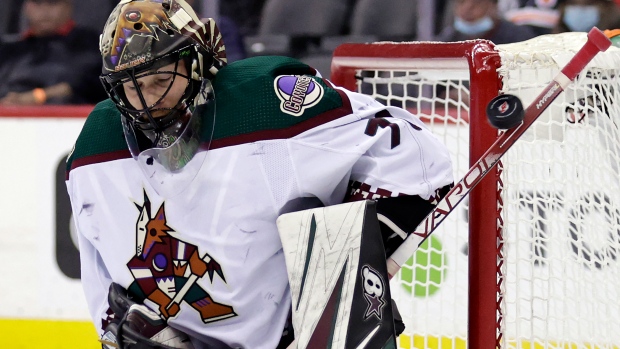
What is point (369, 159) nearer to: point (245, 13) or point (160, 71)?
point (160, 71)

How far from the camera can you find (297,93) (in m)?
1.55

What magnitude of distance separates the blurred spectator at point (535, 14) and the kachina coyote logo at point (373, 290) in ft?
6.56

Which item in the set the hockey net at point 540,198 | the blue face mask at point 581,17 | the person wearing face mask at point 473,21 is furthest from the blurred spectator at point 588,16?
the hockey net at point 540,198

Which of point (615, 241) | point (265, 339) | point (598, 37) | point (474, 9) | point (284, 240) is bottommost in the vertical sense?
point (265, 339)

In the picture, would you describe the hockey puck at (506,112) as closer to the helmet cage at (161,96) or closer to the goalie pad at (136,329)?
the helmet cage at (161,96)

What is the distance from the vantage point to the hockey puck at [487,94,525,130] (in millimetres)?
1392

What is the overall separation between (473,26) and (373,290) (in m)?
2.06

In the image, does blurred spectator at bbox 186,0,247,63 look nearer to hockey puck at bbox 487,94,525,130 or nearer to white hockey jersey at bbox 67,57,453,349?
white hockey jersey at bbox 67,57,453,349

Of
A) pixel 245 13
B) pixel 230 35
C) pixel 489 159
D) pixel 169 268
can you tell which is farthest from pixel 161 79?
pixel 245 13

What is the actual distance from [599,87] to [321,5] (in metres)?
1.84

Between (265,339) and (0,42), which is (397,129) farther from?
(0,42)

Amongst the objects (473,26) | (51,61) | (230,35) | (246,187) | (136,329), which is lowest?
(136,329)

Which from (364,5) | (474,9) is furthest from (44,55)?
(474,9)

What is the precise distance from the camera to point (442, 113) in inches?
98.6
